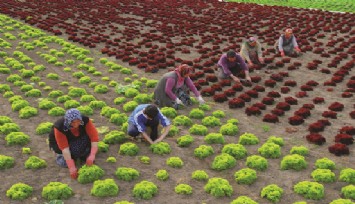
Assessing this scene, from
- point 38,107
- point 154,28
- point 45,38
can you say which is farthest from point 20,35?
point 38,107

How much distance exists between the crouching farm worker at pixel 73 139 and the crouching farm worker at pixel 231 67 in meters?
7.43

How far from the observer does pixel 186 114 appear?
1228 cm

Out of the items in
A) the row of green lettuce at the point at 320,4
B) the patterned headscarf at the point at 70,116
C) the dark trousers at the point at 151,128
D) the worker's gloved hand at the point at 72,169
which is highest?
the row of green lettuce at the point at 320,4

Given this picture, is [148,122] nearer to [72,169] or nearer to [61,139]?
[72,169]

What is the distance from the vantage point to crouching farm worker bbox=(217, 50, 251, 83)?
14.7 meters

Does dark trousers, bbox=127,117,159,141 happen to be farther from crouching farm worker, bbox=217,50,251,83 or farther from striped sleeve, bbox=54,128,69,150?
crouching farm worker, bbox=217,50,251,83

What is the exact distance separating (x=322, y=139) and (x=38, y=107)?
8.61 meters

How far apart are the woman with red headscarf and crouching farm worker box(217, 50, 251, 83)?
2.74 meters

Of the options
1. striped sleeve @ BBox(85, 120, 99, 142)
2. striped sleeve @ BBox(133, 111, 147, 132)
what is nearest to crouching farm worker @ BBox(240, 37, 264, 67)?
striped sleeve @ BBox(133, 111, 147, 132)

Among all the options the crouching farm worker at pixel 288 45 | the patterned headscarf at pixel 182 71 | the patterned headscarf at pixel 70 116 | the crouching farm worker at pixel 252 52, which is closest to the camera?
the patterned headscarf at pixel 70 116

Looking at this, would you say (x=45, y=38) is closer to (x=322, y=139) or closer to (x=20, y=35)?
(x=20, y=35)

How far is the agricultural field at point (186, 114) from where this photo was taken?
8.04m

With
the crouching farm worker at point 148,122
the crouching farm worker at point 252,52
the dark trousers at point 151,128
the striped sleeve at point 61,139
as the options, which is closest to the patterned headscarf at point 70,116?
the striped sleeve at point 61,139

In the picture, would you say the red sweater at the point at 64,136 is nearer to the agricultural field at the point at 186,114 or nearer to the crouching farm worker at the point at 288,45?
the agricultural field at the point at 186,114
